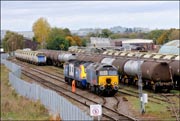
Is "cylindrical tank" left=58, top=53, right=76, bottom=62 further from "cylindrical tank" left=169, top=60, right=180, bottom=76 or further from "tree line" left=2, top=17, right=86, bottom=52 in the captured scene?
"tree line" left=2, top=17, right=86, bottom=52

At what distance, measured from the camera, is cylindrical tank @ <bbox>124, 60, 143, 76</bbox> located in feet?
150

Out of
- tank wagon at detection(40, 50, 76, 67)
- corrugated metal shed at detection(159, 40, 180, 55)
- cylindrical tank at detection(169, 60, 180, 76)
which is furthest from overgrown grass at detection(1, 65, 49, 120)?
corrugated metal shed at detection(159, 40, 180, 55)

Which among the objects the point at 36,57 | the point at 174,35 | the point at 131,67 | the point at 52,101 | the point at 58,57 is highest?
the point at 174,35

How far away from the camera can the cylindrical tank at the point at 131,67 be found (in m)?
45.8

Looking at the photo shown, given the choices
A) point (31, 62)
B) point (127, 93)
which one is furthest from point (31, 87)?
point (31, 62)

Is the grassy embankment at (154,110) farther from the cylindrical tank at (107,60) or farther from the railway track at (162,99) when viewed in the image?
the cylindrical tank at (107,60)

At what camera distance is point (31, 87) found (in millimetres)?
40094

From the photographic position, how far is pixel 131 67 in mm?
47156

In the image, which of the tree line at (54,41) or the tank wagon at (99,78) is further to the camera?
the tree line at (54,41)

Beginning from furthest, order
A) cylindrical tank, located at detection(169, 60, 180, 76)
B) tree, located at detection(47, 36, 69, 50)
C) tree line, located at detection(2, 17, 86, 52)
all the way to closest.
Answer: tree line, located at detection(2, 17, 86, 52) → tree, located at detection(47, 36, 69, 50) → cylindrical tank, located at detection(169, 60, 180, 76)

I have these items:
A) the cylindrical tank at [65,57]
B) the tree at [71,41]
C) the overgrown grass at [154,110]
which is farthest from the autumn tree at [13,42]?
the overgrown grass at [154,110]

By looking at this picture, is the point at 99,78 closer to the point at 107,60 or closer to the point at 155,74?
the point at 155,74

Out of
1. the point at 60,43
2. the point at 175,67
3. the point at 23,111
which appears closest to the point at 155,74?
the point at 175,67

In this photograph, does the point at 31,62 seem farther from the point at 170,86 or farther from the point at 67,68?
the point at 170,86
